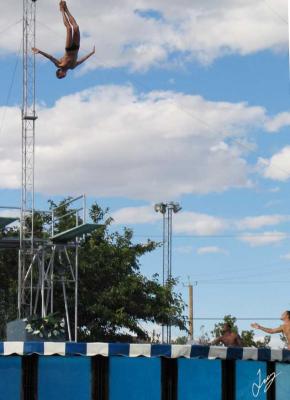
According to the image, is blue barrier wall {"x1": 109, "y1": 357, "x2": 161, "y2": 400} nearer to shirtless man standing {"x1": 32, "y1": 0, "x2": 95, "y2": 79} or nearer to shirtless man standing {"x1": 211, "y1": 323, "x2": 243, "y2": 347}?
shirtless man standing {"x1": 211, "y1": 323, "x2": 243, "y2": 347}

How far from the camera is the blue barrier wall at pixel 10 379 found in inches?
476

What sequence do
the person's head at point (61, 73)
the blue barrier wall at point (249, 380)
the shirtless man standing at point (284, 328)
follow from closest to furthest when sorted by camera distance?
Answer: the blue barrier wall at point (249, 380) < the shirtless man standing at point (284, 328) < the person's head at point (61, 73)

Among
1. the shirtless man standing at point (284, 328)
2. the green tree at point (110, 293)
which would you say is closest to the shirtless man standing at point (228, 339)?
the shirtless man standing at point (284, 328)

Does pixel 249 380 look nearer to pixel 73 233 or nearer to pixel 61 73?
pixel 61 73

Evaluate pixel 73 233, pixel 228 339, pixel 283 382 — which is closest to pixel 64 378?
pixel 283 382

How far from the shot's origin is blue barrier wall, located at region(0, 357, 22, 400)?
12.1 meters

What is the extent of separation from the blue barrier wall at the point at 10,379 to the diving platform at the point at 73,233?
18011 millimetres

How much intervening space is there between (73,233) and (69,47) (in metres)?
14.2

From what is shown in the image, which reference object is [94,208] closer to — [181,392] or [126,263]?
[126,263]

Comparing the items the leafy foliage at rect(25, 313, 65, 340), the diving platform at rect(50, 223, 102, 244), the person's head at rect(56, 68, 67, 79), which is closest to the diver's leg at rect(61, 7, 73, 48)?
the person's head at rect(56, 68, 67, 79)

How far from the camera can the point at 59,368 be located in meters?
12.4

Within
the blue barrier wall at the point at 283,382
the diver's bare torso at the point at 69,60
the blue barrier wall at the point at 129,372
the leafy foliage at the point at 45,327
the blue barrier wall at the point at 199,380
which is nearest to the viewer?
the blue barrier wall at the point at 129,372

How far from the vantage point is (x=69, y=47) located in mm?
17875

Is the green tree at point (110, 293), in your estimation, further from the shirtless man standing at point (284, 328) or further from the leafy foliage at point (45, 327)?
the shirtless man standing at point (284, 328)
